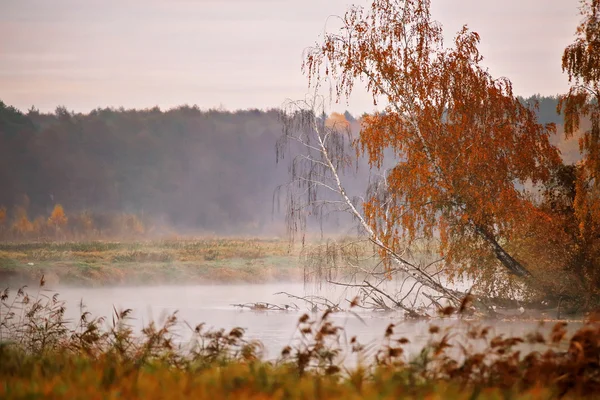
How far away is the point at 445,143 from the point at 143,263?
24.8 metres

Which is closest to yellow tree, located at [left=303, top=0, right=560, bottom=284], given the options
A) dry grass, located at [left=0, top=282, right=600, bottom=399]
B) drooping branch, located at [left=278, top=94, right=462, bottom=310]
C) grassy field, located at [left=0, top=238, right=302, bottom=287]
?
drooping branch, located at [left=278, top=94, right=462, bottom=310]

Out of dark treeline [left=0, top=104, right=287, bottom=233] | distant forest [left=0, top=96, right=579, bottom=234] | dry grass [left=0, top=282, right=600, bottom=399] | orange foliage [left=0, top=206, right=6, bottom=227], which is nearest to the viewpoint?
dry grass [left=0, top=282, right=600, bottom=399]

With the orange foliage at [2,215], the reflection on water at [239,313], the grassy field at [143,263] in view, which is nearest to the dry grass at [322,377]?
the reflection on water at [239,313]

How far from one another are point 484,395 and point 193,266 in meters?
33.2

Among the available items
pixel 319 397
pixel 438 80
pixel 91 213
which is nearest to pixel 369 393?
pixel 319 397

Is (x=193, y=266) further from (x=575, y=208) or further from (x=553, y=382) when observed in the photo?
(x=553, y=382)

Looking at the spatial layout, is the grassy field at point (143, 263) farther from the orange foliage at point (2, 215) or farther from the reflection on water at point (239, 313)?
the orange foliage at point (2, 215)

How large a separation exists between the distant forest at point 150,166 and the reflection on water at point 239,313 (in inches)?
740

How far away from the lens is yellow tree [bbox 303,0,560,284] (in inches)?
708

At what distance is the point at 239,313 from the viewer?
74.7 ft

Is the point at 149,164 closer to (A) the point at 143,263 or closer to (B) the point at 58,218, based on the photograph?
(B) the point at 58,218

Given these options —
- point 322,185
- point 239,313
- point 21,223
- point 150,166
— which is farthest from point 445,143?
point 150,166

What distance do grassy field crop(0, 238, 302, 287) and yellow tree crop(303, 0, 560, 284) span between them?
20.3m

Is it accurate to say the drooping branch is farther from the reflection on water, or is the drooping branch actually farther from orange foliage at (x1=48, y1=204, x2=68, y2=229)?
orange foliage at (x1=48, y1=204, x2=68, y2=229)
